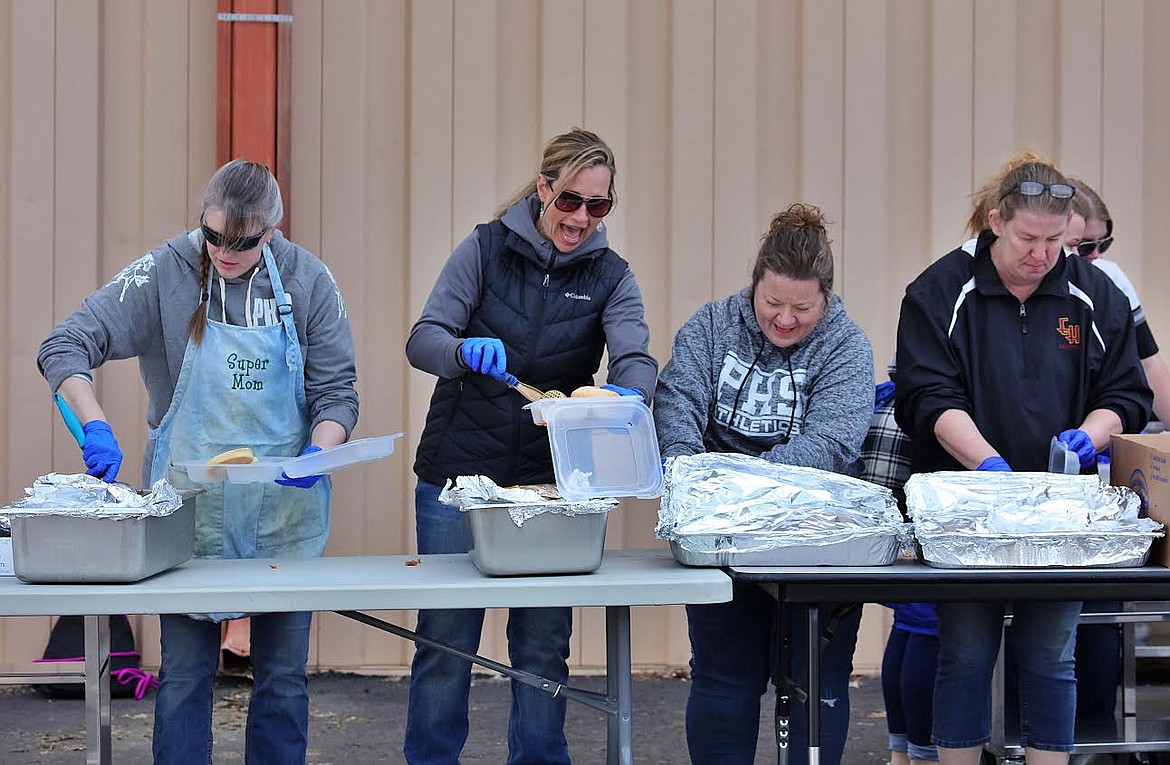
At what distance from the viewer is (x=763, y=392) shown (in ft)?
9.60

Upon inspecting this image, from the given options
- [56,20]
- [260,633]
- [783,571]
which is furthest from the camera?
[56,20]

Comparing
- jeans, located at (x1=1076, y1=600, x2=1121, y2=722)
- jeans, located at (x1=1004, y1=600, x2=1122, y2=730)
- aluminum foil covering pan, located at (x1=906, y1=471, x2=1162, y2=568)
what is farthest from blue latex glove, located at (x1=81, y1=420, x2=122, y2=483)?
jeans, located at (x1=1076, y1=600, x2=1121, y2=722)

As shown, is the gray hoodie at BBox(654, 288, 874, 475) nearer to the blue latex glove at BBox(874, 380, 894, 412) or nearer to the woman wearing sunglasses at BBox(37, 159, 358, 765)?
the blue latex glove at BBox(874, 380, 894, 412)

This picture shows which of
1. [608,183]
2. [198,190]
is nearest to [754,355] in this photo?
[608,183]

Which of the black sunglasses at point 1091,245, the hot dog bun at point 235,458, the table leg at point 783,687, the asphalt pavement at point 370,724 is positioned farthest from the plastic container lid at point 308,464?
the black sunglasses at point 1091,245

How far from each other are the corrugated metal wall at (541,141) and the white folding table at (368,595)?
5.99 feet

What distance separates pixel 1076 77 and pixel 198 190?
9.95 ft

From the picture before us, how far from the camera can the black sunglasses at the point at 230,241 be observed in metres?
2.77

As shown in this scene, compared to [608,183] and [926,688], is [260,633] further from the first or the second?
[926,688]

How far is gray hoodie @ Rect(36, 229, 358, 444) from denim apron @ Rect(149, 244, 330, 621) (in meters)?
0.03

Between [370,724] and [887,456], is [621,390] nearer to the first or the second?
[887,456]

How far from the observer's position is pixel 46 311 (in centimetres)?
437

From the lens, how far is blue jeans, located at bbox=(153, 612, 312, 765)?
8.98ft

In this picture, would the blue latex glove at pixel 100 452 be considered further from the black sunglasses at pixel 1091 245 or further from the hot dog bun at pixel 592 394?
the black sunglasses at pixel 1091 245
